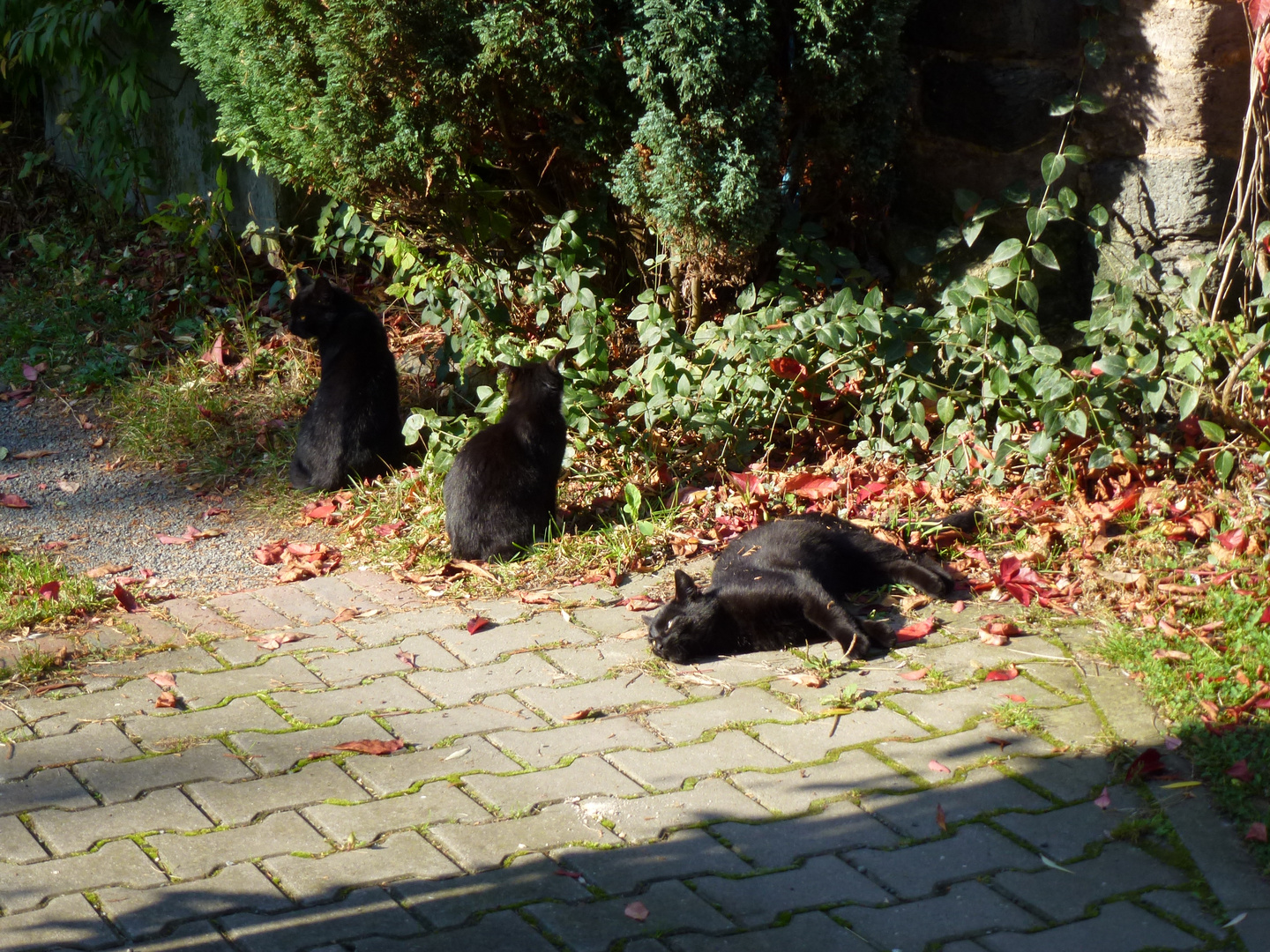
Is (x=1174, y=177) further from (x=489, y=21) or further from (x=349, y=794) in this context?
(x=349, y=794)

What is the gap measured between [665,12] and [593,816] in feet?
10.9

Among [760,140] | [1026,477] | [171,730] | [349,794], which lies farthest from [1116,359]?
[171,730]

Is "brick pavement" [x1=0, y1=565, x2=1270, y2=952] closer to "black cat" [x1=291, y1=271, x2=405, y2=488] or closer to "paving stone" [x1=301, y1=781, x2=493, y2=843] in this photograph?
"paving stone" [x1=301, y1=781, x2=493, y2=843]

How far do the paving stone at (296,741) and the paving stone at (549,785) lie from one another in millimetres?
451

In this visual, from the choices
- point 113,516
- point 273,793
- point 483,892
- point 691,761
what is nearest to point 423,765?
point 273,793

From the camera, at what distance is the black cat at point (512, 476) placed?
4.99 meters

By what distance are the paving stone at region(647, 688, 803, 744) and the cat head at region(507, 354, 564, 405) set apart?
1.80 metres

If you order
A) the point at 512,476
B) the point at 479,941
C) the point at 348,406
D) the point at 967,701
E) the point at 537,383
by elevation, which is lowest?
the point at 479,941

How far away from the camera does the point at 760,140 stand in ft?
17.3

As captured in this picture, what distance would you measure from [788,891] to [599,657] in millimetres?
1455

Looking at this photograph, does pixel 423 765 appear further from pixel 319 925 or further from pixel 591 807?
pixel 319 925

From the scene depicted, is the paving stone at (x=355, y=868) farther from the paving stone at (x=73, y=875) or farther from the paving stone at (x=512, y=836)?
the paving stone at (x=73, y=875)

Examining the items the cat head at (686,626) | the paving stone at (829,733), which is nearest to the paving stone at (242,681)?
the cat head at (686,626)

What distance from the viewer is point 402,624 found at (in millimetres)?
4570
